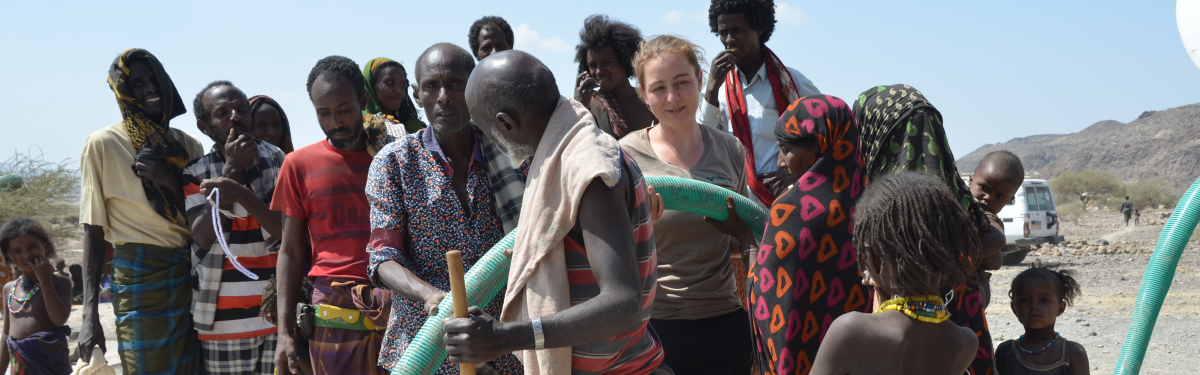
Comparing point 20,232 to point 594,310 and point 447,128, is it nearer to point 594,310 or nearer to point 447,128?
point 447,128

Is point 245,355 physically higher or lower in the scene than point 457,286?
lower

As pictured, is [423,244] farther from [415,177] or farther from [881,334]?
[881,334]

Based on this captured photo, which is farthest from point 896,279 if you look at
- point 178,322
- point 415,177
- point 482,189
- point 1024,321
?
point 178,322

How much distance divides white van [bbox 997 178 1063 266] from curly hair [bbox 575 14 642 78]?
1721 cm

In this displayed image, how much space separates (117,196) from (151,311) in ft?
Result: 2.02

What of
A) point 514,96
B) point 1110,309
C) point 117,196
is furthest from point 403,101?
point 1110,309

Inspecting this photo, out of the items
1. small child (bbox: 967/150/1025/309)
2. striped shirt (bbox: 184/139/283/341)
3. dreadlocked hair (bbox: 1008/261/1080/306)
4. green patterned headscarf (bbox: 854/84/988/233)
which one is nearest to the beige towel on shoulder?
green patterned headscarf (bbox: 854/84/988/233)

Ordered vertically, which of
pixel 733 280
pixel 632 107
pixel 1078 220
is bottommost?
pixel 1078 220

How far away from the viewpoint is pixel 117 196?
433 centimetres

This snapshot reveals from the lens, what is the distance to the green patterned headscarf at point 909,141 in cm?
328

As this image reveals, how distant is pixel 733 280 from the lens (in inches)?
145

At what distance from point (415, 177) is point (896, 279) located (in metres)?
1.53

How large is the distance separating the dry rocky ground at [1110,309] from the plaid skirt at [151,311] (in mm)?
5285

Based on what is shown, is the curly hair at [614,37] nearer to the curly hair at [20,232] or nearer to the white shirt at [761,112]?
the white shirt at [761,112]
